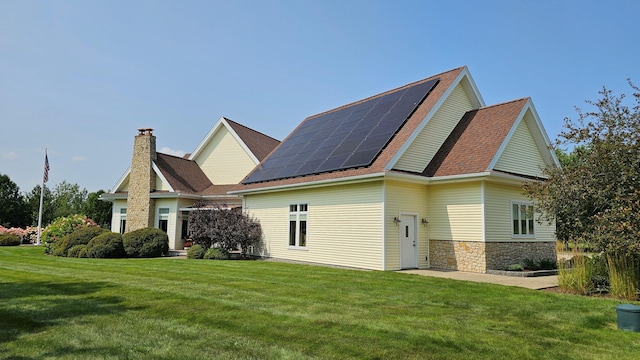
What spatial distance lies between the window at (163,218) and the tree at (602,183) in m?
20.3

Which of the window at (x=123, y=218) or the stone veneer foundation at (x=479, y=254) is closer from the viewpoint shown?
the stone veneer foundation at (x=479, y=254)

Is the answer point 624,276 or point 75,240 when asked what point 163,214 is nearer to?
point 75,240

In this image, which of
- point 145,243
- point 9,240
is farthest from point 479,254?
point 9,240

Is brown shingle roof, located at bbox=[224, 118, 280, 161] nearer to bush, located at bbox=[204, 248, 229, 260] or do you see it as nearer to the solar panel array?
the solar panel array

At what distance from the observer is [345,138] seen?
712 inches

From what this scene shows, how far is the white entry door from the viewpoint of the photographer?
14.5 m

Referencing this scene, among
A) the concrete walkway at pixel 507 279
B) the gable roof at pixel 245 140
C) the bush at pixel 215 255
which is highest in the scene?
the gable roof at pixel 245 140

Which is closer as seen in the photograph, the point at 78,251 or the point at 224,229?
the point at 78,251

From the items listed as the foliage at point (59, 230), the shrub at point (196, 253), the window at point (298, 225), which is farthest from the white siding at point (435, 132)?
the foliage at point (59, 230)

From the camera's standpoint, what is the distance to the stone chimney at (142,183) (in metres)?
24.2

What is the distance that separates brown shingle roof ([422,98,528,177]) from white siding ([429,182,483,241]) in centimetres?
67

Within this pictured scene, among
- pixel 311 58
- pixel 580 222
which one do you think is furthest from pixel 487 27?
pixel 580 222

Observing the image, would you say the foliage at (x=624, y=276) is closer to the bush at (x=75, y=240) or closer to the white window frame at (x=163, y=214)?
the bush at (x=75, y=240)

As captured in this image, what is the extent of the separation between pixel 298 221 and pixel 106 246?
29.8 feet
